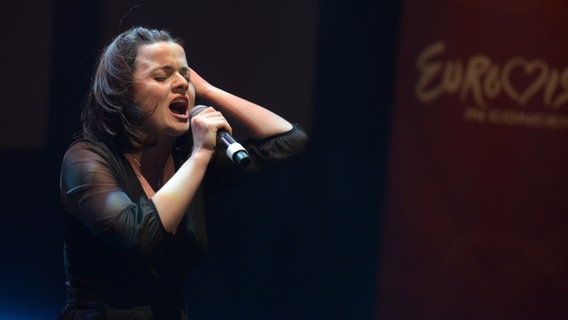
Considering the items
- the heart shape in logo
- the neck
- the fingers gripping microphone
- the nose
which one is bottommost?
the neck

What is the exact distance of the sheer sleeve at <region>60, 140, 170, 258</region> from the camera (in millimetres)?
1497

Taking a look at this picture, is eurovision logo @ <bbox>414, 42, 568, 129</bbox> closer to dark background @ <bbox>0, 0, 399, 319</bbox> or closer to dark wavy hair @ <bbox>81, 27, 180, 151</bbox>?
dark background @ <bbox>0, 0, 399, 319</bbox>

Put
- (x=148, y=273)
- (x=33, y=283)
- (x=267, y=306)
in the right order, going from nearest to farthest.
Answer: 1. (x=148, y=273)
2. (x=33, y=283)
3. (x=267, y=306)

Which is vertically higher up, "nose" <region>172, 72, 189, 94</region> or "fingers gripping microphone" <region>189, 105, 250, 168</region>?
"nose" <region>172, 72, 189, 94</region>

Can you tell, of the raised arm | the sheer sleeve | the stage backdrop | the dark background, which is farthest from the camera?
the stage backdrop

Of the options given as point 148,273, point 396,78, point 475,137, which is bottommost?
point 148,273

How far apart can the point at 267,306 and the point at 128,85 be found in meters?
1.34

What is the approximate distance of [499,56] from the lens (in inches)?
110

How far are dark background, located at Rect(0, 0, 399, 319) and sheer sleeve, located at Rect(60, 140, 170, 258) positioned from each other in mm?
847

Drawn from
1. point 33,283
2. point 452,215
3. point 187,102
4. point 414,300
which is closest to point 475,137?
point 452,215

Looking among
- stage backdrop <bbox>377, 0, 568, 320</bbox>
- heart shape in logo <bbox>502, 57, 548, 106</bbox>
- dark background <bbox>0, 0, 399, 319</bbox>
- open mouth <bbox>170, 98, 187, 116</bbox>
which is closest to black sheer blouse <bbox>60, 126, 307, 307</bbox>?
open mouth <bbox>170, 98, 187, 116</bbox>

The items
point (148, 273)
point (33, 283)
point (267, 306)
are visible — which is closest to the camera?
point (148, 273)

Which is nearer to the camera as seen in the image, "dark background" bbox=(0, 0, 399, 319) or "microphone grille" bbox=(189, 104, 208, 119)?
"microphone grille" bbox=(189, 104, 208, 119)

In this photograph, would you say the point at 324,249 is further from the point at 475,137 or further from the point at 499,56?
the point at 499,56
